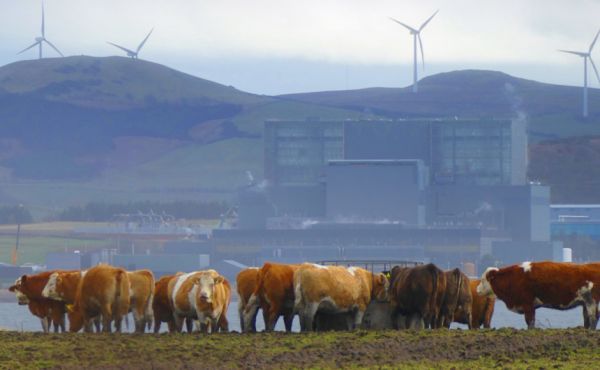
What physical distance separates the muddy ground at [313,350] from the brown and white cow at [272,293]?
2121 mm

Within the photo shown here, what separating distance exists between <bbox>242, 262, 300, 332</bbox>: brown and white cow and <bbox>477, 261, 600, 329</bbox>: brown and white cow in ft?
12.0

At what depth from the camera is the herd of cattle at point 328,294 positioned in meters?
30.3

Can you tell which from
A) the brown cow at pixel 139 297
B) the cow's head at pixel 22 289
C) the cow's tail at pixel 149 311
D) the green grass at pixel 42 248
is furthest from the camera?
the green grass at pixel 42 248

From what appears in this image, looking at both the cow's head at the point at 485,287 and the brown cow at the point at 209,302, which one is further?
the cow's head at the point at 485,287

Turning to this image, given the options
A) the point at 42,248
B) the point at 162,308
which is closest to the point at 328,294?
the point at 162,308

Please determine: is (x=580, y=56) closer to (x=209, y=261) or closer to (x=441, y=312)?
(x=209, y=261)

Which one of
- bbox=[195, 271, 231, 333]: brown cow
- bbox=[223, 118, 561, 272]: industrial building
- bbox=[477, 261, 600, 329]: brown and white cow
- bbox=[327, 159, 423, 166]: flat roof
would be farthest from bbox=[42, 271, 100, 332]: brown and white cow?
bbox=[327, 159, 423, 166]: flat roof

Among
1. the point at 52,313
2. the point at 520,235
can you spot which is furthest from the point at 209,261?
the point at 52,313

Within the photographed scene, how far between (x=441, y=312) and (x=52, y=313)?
791 cm

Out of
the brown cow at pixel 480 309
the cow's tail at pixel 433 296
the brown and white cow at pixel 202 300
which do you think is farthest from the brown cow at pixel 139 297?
the brown cow at pixel 480 309

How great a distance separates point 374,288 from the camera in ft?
104

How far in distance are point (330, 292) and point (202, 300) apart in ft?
7.52

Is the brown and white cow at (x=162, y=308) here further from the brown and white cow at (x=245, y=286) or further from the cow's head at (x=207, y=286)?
the cow's head at (x=207, y=286)

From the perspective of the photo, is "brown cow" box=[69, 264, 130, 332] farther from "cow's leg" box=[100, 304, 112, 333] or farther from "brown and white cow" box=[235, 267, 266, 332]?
"brown and white cow" box=[235, 267, 266, 332]
